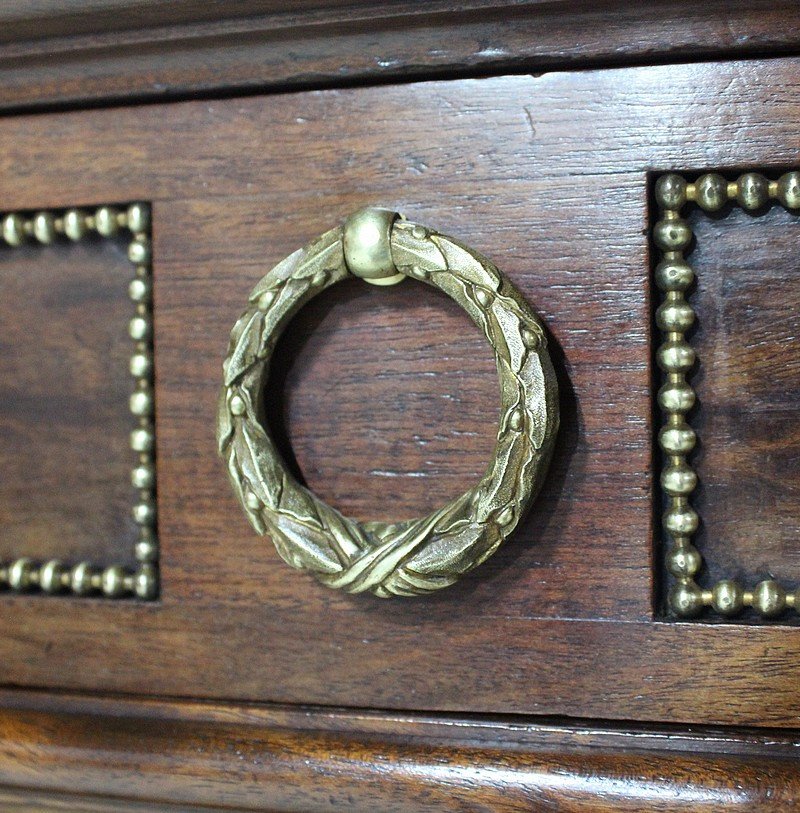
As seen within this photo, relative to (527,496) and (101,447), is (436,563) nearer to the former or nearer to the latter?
(527,496)

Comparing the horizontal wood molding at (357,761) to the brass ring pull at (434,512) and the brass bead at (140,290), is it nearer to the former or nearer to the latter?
the brass ring pull at (434,512)

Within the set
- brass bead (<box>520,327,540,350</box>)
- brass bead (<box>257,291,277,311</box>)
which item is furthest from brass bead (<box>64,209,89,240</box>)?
brass bead (<box>520,327,540,350</box>)

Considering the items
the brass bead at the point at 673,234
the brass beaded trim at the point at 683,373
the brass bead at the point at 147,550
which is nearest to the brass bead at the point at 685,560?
the brass beaded trim at the point at 683,373

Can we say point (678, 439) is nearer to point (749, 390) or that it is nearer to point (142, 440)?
point (749, 390)

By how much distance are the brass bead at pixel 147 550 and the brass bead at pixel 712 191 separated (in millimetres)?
264

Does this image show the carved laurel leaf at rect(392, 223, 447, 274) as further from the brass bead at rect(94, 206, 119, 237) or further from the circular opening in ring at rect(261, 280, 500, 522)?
the brass bead at rect(94, 206, 119, 237)

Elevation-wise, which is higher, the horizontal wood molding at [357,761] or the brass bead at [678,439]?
the brass bead at [678,439]

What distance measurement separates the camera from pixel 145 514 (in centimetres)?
46

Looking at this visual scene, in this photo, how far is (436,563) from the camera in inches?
15.7

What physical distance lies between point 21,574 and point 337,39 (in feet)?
Result: 0.88

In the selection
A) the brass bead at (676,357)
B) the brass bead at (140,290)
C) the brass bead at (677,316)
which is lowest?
the brass bead at (676,357)

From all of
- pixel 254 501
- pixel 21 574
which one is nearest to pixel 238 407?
pixel 254 501

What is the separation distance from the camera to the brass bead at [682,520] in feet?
1.32

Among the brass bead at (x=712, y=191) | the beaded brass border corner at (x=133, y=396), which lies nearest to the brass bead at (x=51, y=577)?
the beaded brass border corner at (x=133, y=396)
